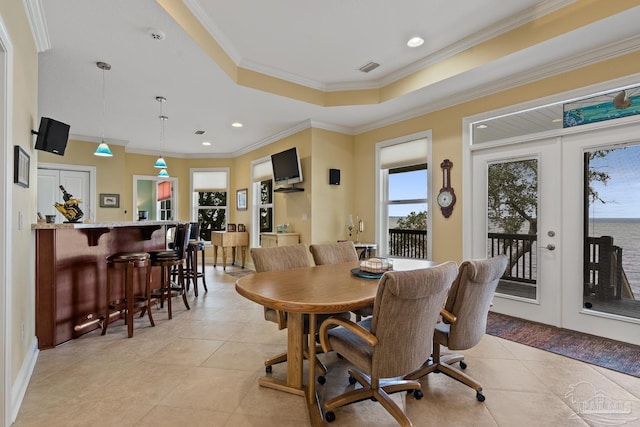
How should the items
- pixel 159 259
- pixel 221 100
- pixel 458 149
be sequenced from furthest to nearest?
pixel 221 100, pixel 458 149, pixel 159 259

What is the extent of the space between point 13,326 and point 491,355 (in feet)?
11.3

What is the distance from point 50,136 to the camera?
2.71m

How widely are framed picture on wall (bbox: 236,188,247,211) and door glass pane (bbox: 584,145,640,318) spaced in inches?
249

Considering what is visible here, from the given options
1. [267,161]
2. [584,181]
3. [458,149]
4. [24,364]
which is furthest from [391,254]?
[24,364]

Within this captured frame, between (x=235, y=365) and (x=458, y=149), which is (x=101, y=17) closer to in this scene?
(x=235, y=365)

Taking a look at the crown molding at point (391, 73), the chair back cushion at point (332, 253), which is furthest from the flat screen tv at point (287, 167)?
the chair back cushion at point (332, 253)

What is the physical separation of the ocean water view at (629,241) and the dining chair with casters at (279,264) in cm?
268

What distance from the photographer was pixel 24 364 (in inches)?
88.0

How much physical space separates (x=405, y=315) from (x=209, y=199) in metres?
7.68

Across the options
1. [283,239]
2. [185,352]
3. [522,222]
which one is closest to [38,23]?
[185,352]

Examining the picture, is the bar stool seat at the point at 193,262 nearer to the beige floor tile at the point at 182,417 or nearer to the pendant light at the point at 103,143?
the pendant light at the point at 103,143

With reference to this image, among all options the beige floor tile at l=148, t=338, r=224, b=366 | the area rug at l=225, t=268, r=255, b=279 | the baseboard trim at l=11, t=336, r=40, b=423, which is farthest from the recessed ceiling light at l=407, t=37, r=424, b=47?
the area rug at l=225, t=268, r=255, b=279

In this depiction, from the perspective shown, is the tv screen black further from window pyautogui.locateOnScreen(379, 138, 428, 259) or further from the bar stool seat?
window pyautogui.locateOnScreen(379, 138, 428, 259)

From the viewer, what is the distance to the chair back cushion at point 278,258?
2.54 metres
